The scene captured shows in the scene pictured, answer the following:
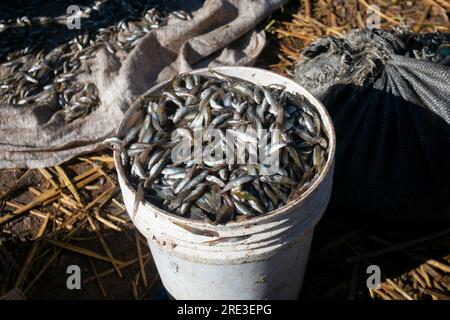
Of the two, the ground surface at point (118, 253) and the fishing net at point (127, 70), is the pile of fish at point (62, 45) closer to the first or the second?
the fishing net at point (127, 70)

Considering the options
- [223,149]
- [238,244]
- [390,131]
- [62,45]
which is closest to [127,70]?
[62,45]

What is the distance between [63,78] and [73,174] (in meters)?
1.02

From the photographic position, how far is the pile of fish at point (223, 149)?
7.48 feet

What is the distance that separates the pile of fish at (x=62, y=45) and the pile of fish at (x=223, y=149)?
1.89 meters

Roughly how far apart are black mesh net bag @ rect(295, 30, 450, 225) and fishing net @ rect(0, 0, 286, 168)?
4.85 ft

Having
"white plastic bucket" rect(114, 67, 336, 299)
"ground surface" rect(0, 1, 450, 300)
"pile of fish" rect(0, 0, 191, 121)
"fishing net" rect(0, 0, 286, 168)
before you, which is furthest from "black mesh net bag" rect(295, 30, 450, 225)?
"pile of fish" rect(0, 0, 191, 121)

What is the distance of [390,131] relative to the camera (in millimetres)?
3201

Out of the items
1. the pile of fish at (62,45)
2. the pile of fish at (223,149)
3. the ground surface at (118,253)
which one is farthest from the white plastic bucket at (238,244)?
the pile of fish at (62,45)

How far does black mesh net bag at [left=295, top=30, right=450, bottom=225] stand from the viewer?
3135 millimetres

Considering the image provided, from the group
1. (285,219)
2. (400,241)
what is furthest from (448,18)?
(285,219)

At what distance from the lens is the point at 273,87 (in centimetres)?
274

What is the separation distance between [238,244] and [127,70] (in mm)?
2488

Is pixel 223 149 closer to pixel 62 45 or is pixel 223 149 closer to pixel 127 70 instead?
pixel 127 70

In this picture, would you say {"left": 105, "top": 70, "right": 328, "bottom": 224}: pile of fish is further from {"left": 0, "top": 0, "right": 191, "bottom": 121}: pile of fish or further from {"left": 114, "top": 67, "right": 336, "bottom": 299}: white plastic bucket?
{"left": 0, "top": 0, "right": 191, "bottom": 121}: pile of fish
